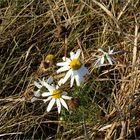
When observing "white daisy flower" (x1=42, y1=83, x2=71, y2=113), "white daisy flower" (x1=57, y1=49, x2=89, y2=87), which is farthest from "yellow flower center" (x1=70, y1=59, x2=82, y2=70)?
"white daisy flower" (x1=42, y1=83, x2=71, y2=113)

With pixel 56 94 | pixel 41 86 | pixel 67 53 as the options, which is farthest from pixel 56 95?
pixel 67 53

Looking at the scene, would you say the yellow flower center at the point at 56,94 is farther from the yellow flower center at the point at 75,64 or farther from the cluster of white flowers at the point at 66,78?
the yellow flower center at the point at 75,64

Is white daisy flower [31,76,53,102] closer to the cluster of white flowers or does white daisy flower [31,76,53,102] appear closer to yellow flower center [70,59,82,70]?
the cluster of white flowers

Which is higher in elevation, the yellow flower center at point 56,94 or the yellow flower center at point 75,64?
the yellow flower center at point 75,64

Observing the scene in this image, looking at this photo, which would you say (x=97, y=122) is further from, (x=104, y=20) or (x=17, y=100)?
(x=104, y=20)

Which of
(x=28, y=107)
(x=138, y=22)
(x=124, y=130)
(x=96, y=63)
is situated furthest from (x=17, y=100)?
(x=138, y=22)

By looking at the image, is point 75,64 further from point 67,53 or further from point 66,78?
point 67,53

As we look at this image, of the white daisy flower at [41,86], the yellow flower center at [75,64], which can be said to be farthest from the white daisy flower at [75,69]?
the white daisy flower at [41,86]
